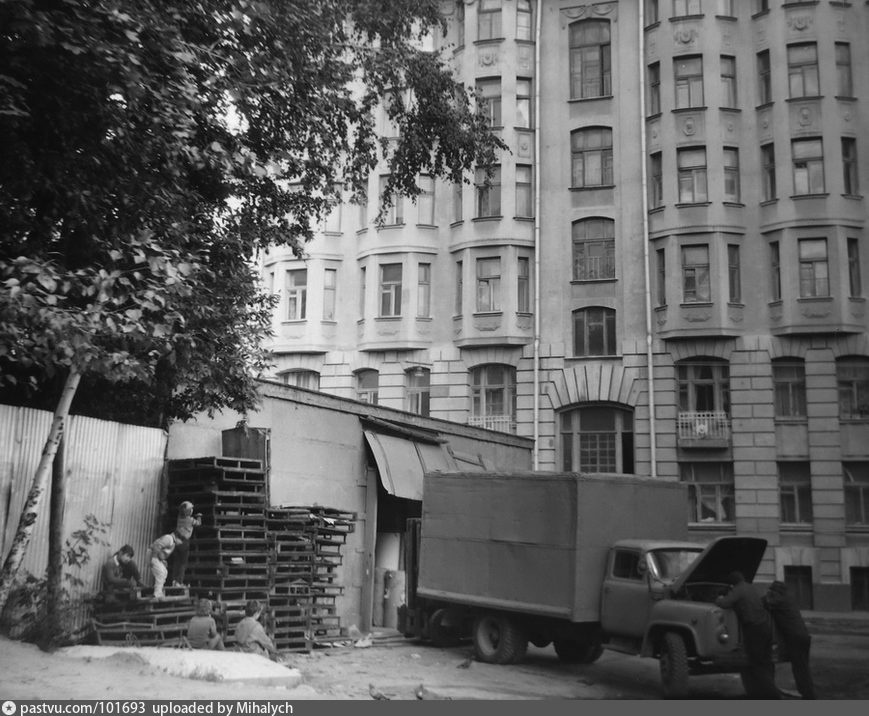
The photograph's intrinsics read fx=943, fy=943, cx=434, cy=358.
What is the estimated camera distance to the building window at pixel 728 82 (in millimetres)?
33906

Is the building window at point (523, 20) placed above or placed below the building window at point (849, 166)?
above

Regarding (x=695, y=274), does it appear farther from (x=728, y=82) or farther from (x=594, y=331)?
(x=728, y=82)

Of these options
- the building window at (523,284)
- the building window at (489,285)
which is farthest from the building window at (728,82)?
the building window at (489,285)

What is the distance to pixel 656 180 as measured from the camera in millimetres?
34312

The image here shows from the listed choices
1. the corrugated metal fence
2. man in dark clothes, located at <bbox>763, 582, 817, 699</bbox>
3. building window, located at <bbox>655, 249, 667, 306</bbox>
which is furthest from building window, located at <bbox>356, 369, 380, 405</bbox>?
man in dark clothes, located at <bbox>763, 582, 817, 699</bbox>

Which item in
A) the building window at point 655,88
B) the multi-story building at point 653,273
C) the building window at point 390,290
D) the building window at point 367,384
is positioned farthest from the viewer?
the building window at point 390,290

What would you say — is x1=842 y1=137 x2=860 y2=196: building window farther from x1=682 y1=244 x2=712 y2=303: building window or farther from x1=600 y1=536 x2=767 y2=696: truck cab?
x1=600 y1=536 x2=767 y2=696: truck cab

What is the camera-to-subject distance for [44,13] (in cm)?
1036

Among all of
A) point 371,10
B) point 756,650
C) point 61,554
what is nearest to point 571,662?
point 756,650

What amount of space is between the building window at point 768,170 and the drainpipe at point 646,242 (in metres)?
4.08

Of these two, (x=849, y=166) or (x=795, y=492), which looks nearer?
(x=795, y=492)

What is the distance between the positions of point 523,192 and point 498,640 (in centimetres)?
2265

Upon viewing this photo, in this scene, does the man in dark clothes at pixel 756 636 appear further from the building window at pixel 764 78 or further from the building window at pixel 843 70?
the building window at pixel 764 78

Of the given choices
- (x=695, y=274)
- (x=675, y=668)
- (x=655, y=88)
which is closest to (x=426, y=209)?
(x=655, y=88)
